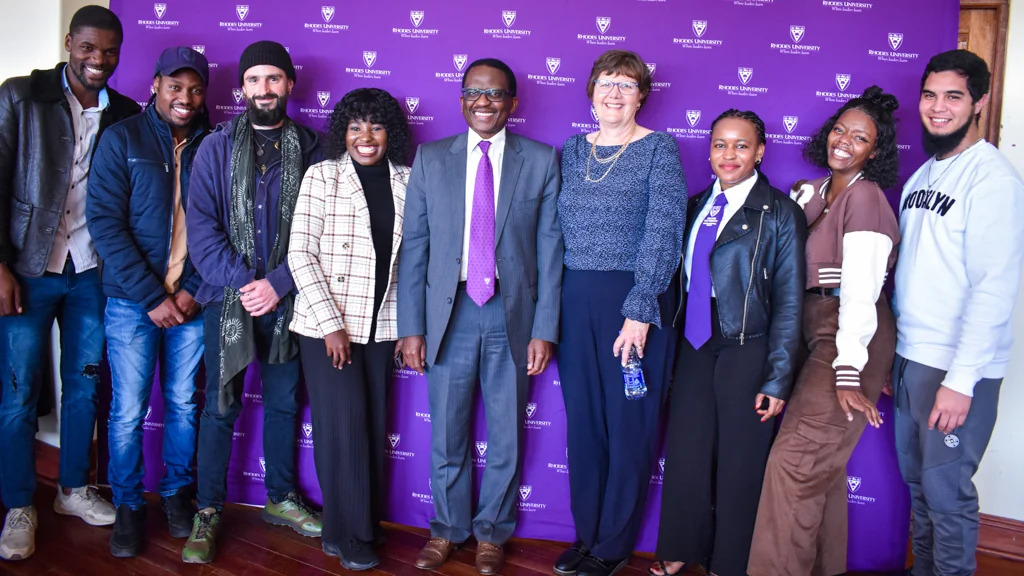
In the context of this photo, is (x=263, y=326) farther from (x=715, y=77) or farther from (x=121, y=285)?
(x=715, y=77)

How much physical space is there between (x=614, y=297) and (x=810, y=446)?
2.82 ft

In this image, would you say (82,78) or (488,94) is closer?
(488,94)

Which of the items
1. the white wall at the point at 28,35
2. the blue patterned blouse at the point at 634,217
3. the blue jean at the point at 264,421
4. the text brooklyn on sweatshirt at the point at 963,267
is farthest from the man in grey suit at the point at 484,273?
the white wall at the point at 28,35

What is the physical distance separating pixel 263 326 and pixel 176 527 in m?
0.95

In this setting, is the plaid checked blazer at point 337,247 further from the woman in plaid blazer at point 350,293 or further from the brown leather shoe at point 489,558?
the brown leather shoe at point 489,558

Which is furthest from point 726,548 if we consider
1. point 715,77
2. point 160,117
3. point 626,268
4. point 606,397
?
point 160,117

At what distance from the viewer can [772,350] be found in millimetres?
2225

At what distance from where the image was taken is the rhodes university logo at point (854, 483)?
274 centimetres

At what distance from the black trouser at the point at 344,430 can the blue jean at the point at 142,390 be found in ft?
1.87

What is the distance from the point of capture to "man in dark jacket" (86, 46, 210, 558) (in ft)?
8.25

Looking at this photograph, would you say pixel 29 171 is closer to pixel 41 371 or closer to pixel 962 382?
pixel 41 371

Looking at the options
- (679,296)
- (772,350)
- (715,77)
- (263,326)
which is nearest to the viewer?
(772,350)

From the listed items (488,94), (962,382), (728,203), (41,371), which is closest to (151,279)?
(41,371)

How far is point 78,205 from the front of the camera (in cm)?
262
